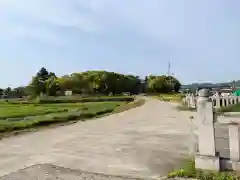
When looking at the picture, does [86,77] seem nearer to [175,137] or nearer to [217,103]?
[217,103]

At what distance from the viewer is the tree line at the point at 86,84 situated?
78688 millimetres

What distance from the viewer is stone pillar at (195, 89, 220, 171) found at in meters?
6.72

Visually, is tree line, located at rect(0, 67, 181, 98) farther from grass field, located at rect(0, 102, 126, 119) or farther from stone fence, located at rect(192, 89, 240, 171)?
stone fence, located at rect(192, 89, 240, 171)

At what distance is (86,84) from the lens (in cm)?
8575

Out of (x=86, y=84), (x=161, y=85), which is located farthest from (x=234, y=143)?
(x=161, y=85)

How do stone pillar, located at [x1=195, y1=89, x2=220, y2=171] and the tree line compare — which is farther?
the tree line

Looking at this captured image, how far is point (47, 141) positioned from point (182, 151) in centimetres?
590

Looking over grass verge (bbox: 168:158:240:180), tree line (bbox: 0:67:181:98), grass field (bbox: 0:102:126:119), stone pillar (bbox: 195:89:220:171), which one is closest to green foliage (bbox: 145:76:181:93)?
tree line (bbox: 0:67:181:98)

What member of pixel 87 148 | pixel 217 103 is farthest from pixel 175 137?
pixel 217 103

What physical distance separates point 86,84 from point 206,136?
79.8 metres

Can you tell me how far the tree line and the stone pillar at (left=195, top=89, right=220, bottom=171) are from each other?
234 ft

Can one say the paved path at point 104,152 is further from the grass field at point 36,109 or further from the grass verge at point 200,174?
the grass field at point 36,109

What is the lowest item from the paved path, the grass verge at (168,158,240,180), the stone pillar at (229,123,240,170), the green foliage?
the paved path

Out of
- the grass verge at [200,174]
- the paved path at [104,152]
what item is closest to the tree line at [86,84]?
the paved path at [104,152]
